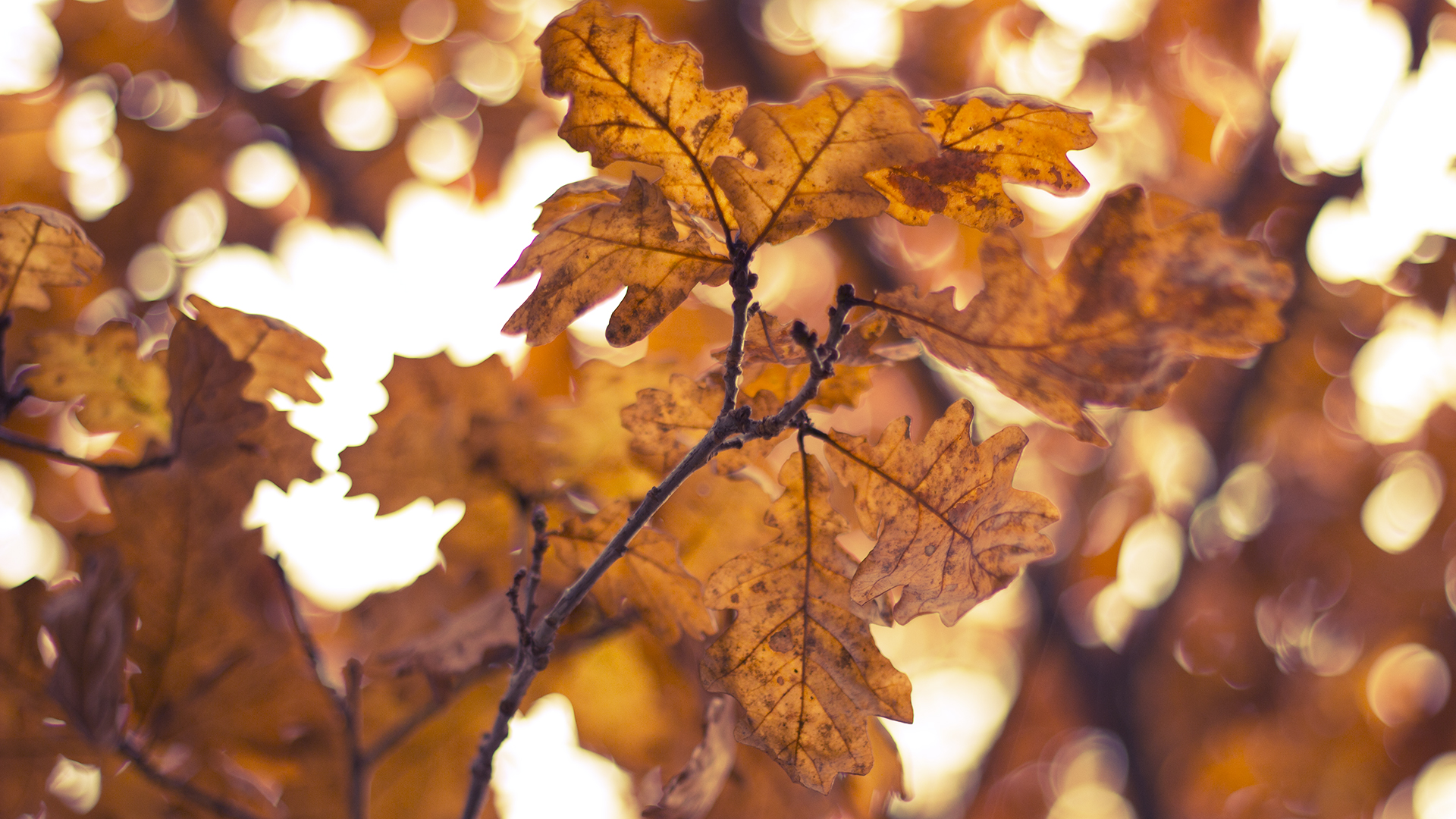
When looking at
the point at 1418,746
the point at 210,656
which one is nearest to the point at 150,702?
the point at 210,656

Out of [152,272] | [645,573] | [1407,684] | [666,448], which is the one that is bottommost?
[1407,684]

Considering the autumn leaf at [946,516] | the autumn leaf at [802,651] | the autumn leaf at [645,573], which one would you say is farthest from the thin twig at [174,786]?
the autumn leaf at [946,516]

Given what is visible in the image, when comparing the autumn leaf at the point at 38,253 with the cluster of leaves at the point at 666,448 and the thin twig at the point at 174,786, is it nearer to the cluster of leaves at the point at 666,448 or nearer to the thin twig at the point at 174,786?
the cluster of leaves at the point at 666,448

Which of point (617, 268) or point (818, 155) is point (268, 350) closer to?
point (617, 268)

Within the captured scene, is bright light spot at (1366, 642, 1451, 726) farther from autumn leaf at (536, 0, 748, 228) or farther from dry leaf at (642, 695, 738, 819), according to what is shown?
autumn leaf at (536, 0, 748, 228)

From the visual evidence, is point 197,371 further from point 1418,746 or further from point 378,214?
point 1418,746

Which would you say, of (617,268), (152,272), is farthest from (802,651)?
(152,272)
